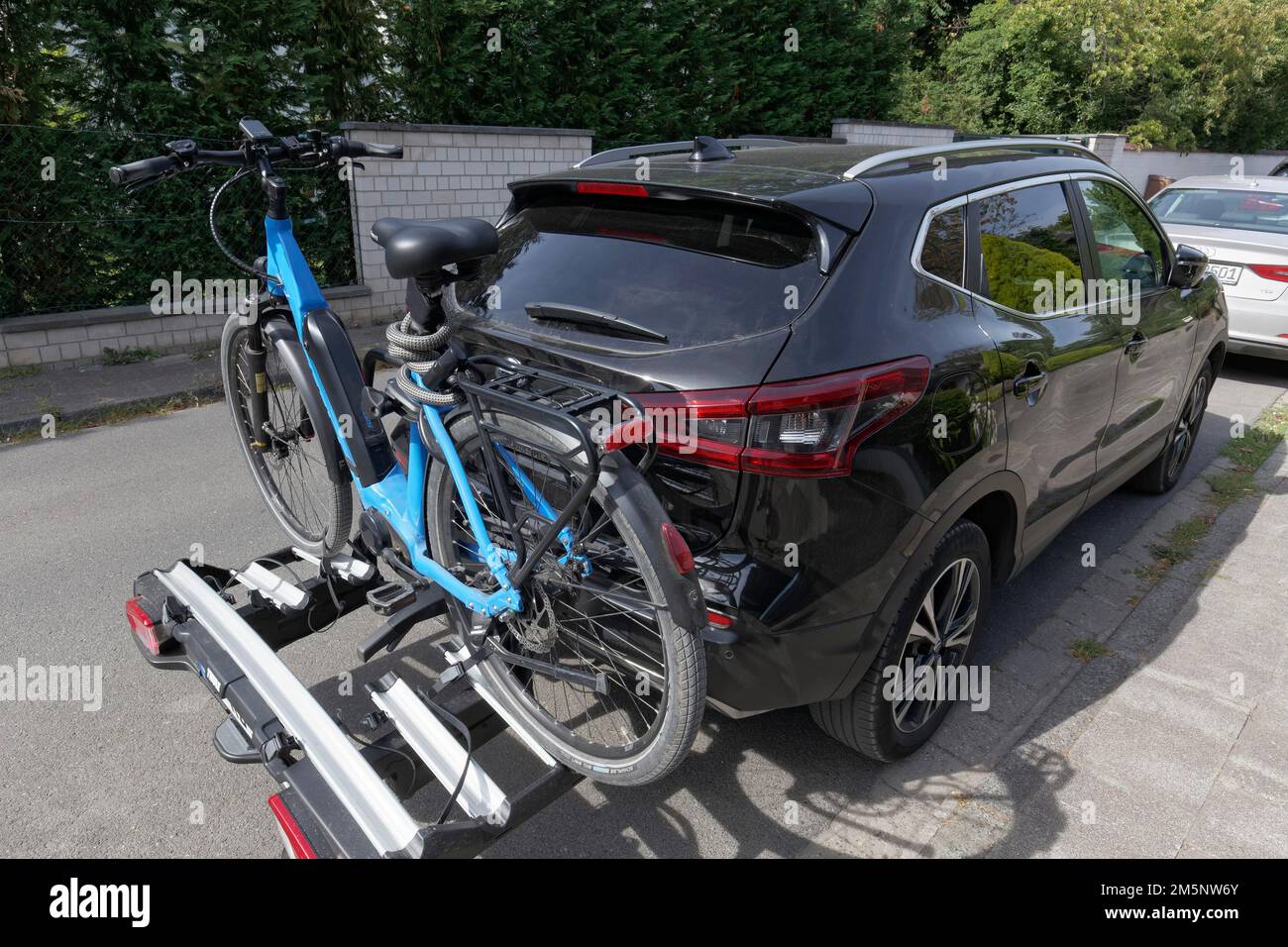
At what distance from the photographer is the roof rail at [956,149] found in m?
2.76

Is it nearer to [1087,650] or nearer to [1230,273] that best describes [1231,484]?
[1087,650]

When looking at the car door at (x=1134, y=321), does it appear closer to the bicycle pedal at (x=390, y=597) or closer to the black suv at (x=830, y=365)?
the black suv at (x=830, y=365)

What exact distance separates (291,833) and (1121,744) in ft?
8.94

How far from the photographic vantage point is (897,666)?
2635 millimetres

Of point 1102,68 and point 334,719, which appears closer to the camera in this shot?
point 334,719

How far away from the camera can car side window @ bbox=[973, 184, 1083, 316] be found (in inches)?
118

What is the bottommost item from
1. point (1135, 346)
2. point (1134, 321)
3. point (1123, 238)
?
point (1135, 346)

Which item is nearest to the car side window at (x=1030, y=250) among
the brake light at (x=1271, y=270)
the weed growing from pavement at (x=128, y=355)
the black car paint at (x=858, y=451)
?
the black car paint at (x=858, y=451)

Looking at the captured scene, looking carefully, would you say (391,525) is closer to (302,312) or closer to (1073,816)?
(302,312)

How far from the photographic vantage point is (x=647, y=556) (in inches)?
82.2

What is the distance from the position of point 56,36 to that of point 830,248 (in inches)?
297

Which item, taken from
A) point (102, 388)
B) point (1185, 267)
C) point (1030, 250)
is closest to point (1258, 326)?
point (1185, 267)

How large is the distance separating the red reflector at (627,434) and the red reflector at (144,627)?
1.65 metres
